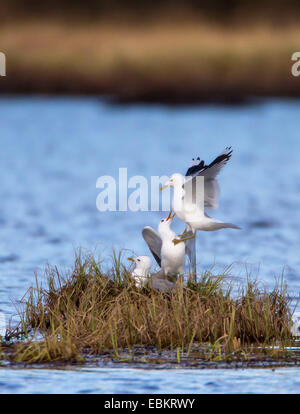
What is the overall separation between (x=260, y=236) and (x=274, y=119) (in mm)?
30423

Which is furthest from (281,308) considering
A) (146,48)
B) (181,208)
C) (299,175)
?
(146,48)

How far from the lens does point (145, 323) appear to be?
9805 millimetres

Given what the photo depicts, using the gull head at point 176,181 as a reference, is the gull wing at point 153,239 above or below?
below

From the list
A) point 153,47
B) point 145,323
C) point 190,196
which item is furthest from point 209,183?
point 153,47

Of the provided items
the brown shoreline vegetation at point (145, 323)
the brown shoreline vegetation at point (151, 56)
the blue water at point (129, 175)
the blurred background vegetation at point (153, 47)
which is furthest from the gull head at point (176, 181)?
the brown shoreline vegetation at point (151, 56)

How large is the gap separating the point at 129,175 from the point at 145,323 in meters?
21.3

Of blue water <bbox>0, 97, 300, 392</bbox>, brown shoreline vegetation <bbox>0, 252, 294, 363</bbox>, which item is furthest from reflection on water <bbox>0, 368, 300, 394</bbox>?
brown shoreline vegetation <bbox>0, 252, 294, 363</bbox>

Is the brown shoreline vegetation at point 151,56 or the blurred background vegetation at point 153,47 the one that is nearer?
the brown shoreline vegetation at point 151,56

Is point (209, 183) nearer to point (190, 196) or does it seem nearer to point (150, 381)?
point (190, 196)

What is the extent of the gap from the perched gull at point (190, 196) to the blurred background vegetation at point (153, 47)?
31.0 metres

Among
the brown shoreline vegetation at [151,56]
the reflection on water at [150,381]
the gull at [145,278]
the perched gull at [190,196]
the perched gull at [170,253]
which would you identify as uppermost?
the brown shoreline vegetation at [151,56]

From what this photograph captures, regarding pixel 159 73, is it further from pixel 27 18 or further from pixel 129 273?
pixel 129 273

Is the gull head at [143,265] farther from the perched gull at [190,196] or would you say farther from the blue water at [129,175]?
the blue water at [129,175]

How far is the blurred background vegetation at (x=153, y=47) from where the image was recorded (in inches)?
1704
